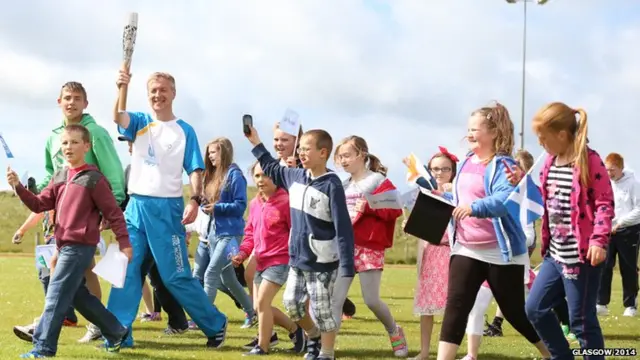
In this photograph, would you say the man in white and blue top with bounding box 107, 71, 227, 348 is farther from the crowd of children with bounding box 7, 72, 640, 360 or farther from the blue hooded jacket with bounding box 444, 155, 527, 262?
the blue hooded jacket with bounding box 444, 155, 527, 262

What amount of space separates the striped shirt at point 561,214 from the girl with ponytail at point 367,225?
2.06 metres

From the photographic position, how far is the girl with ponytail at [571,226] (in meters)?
6.16

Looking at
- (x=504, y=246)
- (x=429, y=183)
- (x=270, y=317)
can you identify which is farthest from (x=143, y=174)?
(x=504, y=246)

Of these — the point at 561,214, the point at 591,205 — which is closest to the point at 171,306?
the point at 561,214

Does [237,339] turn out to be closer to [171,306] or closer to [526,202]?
[171,306]

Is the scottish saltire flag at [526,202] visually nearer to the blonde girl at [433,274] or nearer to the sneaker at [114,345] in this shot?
the blonde girl at [433,274]

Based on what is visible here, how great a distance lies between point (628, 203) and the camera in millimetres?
13781

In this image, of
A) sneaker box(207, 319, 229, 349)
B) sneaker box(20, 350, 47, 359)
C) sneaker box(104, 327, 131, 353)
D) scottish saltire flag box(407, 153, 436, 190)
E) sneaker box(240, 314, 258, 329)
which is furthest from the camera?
sneaker box(240, 314, 258, 329)

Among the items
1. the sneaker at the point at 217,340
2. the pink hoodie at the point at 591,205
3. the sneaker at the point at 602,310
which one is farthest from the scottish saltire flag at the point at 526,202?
the sneaker at the point at 602,310

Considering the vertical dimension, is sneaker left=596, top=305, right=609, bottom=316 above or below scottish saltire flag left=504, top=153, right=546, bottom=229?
below

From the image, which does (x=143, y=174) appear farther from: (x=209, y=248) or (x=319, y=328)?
(x=209, y=248)

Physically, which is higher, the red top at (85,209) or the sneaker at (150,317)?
the red top at (85,209)

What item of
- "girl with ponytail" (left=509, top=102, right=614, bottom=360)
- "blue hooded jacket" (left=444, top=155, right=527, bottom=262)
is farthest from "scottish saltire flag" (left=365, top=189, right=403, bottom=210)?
"girl with ponytail" (left=509, top=102, right=614, bottom=360)

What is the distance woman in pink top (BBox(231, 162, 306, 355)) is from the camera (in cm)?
808
